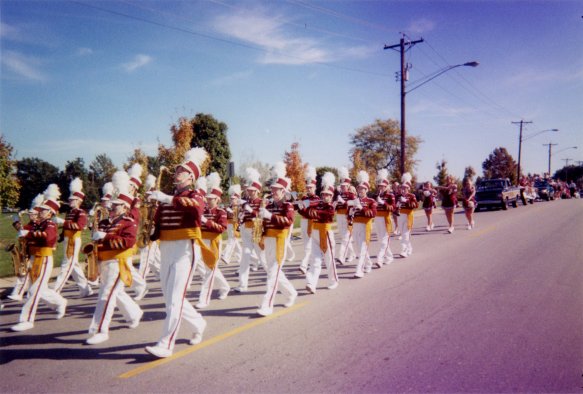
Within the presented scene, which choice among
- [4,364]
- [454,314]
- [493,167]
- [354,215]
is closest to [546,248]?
[354,215]

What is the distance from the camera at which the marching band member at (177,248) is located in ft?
15.3

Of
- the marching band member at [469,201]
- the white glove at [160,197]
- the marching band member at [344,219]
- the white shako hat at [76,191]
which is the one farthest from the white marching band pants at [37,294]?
the marching band member at [469,201]

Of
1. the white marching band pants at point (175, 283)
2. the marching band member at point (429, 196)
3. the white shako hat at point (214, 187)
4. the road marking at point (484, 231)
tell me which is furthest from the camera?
the marching band member at point (429, 196)

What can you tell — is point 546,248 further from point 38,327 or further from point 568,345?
point 38,327

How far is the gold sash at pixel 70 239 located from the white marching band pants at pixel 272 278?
12.9 ft

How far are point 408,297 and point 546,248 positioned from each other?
672cm

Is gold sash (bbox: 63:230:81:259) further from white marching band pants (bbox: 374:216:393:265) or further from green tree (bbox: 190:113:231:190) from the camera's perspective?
green tree (bbox: 190:113:231:190)

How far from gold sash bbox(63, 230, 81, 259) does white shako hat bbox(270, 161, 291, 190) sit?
13.5 feet

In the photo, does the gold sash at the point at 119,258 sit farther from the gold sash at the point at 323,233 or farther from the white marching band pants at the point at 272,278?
the gold sash at the point at 323,233

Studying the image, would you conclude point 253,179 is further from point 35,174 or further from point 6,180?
point 35,174

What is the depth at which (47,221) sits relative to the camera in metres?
6.27

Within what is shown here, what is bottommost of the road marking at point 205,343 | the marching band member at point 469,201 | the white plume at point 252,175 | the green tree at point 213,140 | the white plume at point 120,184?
the road marking at point 205,343

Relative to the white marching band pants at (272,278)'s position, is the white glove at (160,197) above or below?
above

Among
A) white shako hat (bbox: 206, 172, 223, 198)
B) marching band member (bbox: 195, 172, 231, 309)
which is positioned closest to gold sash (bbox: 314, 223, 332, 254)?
marching band member (bbox: 195, 172, 231, 309)
